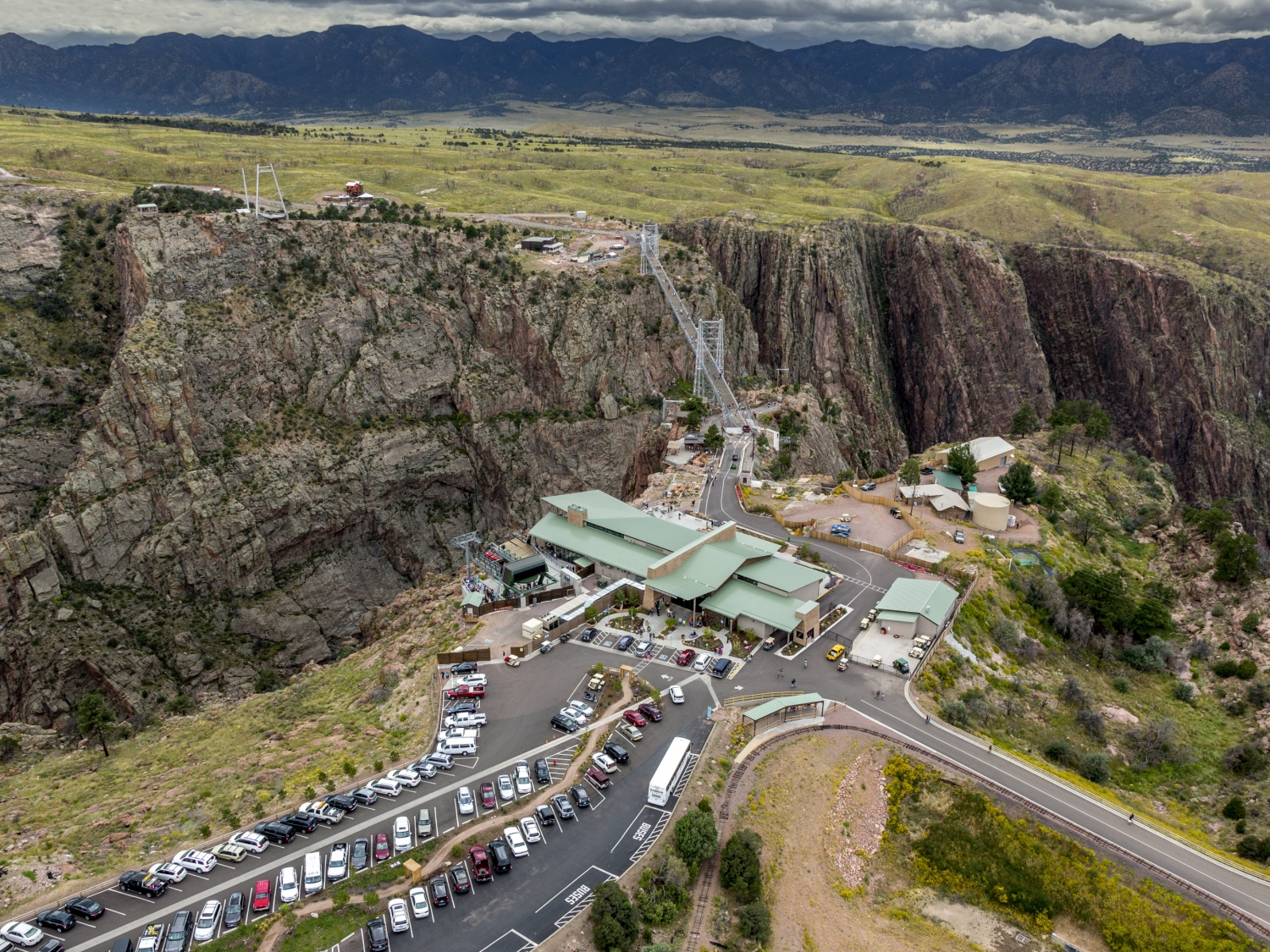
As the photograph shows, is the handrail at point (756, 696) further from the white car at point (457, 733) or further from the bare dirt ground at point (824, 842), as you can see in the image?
the white car at point (457, 733)

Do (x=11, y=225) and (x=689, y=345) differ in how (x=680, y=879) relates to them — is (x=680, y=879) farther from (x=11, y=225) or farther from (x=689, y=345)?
(x=11, y=225)

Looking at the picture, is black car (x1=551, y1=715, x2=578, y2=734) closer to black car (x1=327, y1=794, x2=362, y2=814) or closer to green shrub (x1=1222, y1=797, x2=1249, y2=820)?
black car (x1=327, y1=794, x2=362, y2=814)

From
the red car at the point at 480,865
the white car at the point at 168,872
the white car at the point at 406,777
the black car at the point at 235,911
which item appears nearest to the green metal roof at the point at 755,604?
the white car at the point at 406,777

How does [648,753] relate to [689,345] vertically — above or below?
below

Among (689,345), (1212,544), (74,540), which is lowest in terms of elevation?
(74,540)

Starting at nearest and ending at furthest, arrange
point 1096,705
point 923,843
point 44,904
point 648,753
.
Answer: point 44,904 → point 923,843 → point 648,753 → point 1096,705

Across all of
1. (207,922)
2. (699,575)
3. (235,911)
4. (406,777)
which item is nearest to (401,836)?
(406,777)

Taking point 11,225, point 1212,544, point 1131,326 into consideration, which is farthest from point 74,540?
point 1131,326

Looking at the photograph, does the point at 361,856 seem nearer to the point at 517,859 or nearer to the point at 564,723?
the point at 517,859
